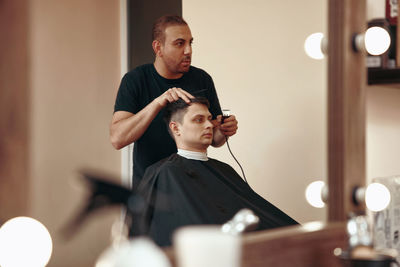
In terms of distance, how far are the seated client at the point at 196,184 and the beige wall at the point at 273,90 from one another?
45 millimetres

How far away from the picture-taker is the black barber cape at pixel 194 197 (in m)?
1.54

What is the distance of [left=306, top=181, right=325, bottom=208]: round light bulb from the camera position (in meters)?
1.94

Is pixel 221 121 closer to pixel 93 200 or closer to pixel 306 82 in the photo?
pixel 306 82

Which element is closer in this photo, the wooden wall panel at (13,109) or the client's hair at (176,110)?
the wooden wall panel at (13,109)

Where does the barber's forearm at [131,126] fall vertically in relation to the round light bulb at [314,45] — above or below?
below

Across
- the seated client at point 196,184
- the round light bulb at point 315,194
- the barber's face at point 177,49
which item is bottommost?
the round light bulb at point 315,194

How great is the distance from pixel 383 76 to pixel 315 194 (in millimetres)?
774

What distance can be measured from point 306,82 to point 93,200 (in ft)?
3.63

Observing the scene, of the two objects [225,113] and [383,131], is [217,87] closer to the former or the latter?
[225,113]

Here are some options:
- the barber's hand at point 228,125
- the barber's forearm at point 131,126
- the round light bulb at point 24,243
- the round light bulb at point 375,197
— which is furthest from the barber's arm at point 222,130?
the round light bulb at point 24,243

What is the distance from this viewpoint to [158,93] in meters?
1.60

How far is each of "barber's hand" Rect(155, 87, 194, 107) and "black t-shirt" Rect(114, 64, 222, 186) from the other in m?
0.01

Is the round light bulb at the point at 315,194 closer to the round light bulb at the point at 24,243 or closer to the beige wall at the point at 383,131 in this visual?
the beige wall at the point at 383,131

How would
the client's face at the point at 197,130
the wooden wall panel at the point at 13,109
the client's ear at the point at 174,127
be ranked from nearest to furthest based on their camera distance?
the wooden wall panel at the point at 13,109 < the client's ear at the point at 174,127 < the client's face at the point at 197,130
